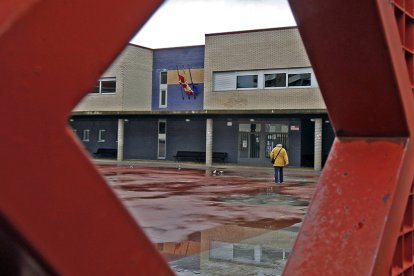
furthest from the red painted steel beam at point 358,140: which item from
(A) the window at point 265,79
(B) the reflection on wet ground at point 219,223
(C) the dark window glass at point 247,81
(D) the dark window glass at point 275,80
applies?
(C) the dark window glass at point 247,81

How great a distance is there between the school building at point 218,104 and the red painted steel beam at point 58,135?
1053 inches

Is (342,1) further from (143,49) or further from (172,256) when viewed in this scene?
(143,49)

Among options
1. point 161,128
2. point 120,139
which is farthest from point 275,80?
point 120,139

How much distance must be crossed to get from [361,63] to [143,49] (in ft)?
118

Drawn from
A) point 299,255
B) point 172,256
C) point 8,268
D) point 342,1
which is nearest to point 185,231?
point 172,256

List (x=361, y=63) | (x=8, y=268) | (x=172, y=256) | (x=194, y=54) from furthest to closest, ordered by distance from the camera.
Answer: (x=194, y=54) < (x=172, y=256) < (x=361, y=63) < (x=8, y=268)

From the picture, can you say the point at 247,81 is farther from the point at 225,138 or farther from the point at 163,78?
the point at 163,78

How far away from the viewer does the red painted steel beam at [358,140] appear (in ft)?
8.64

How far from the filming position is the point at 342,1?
2.56m

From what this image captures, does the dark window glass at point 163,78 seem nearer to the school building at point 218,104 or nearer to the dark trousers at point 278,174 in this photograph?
the school building at point 218,104

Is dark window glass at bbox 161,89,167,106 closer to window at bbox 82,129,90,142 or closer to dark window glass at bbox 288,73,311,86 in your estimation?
window at bbox 82,129,90,142

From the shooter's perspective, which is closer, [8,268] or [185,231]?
[8,268]

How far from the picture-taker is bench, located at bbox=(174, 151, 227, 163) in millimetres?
34344

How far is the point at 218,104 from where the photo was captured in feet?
110
